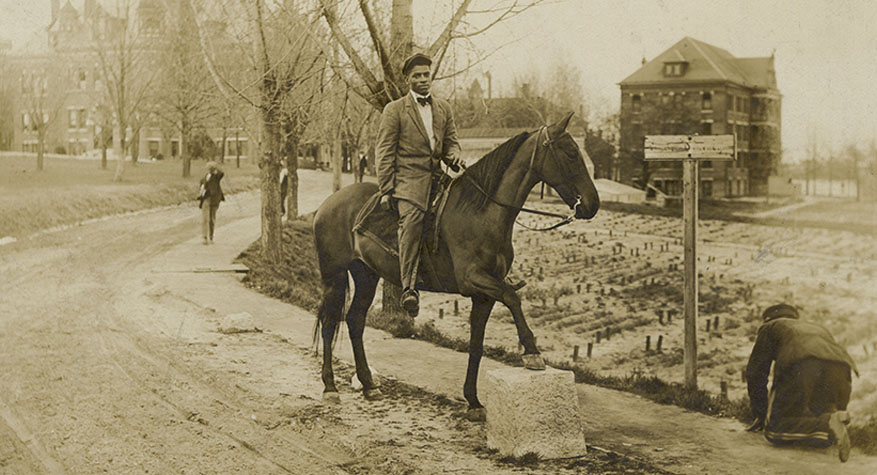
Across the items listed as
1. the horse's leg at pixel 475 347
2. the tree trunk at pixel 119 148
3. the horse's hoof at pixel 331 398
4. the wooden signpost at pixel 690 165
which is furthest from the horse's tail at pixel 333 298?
the tree trunk at pixel 119 148

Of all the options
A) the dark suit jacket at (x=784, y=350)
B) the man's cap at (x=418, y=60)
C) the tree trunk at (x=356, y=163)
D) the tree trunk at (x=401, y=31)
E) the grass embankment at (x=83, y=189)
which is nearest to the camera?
the dark suit jacket at (x=784, y=350)

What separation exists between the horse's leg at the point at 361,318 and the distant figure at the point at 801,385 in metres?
2.62

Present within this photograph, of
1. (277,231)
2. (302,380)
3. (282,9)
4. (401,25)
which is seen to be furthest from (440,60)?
(302,380)

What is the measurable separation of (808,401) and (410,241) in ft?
8.42

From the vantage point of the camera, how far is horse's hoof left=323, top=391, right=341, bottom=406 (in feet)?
19.2

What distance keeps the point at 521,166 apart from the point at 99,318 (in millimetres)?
4709

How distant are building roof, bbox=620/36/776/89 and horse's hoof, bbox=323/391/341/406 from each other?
3.27 meters

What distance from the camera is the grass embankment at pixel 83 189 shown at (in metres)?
8.00

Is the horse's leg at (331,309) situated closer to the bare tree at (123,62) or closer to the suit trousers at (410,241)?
the suit trousers at (410,241)

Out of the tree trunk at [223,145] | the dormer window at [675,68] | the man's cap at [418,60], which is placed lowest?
the tree trunk at [223,145]

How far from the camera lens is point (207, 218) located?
358 inches

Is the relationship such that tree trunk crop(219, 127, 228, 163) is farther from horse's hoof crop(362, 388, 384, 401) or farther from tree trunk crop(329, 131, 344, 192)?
horse's hoof crop(362, 388, 384, 401)

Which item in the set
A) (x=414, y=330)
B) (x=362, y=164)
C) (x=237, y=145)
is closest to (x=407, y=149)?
(x=414, y=330)

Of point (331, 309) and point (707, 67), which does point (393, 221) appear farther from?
point (707, 67)
